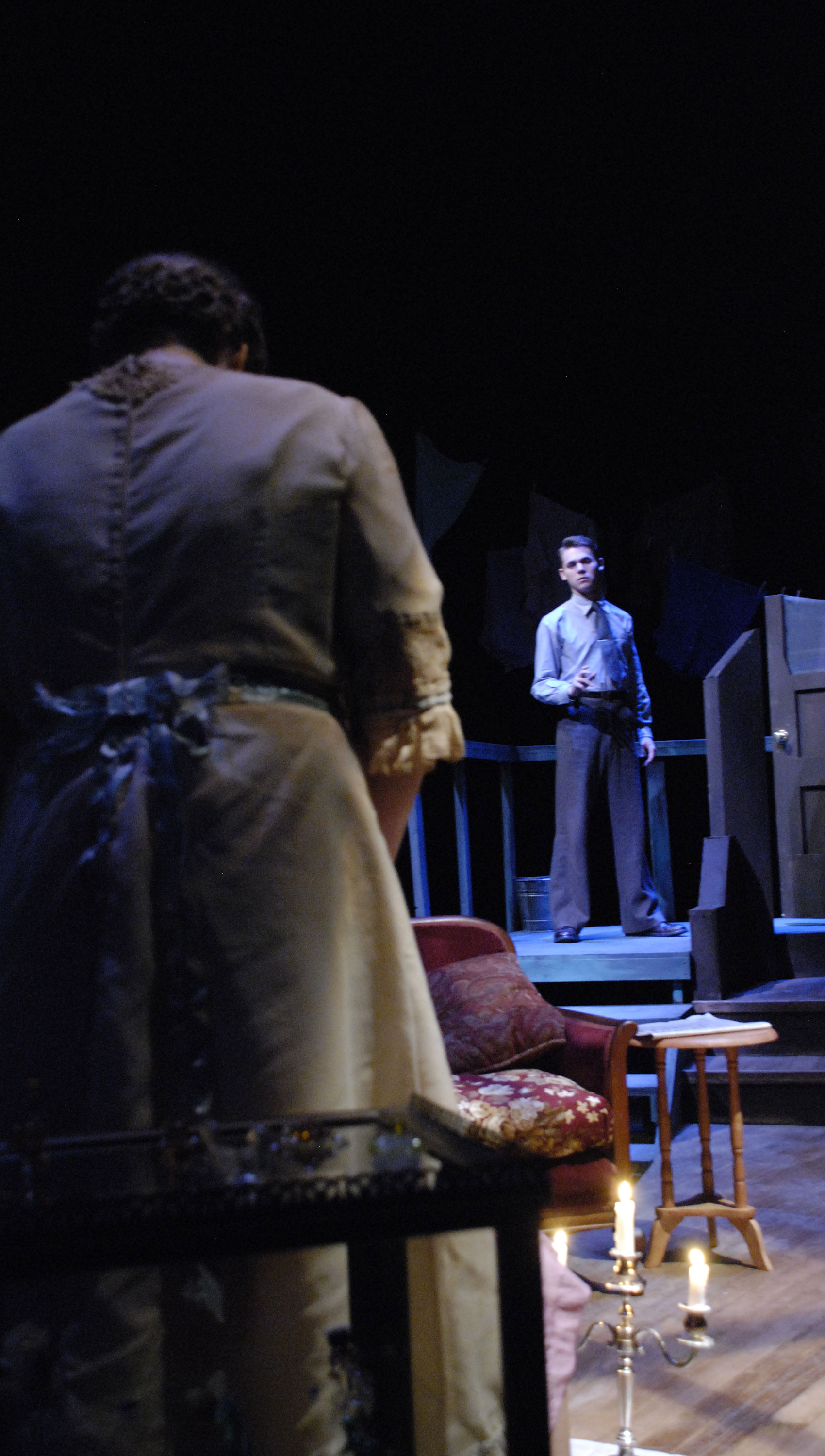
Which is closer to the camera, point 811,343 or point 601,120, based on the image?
point 601,120

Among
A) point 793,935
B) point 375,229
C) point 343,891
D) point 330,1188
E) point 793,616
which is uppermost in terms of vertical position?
point 375,229

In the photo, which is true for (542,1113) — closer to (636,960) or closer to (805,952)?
(636,960)

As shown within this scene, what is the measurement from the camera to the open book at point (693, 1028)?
3383 millimetres

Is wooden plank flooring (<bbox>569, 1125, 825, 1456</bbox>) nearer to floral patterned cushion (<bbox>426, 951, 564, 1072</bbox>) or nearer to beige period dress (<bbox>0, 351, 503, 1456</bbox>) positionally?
floral patterned cushion (<bbox>426, 951, 564, 1072</bbox>)

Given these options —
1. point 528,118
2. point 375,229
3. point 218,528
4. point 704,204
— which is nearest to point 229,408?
point 218,528

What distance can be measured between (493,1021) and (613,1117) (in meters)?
0.43

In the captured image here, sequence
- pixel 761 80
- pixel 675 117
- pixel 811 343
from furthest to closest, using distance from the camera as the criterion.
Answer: pixel 811 343, pixel 675 117, pixel 761 80

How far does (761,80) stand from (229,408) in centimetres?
505

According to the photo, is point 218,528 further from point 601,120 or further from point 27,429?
point 601,120

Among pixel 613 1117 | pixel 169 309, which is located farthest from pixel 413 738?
pixel 613 1117

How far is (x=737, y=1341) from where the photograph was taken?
2.73 metres

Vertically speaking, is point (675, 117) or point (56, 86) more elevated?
point (675, 117)

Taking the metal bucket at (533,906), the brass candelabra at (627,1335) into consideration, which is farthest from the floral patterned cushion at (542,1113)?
the metal bucket at (533,906)

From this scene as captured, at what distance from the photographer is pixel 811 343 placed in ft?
28.1
